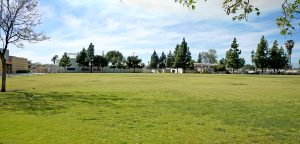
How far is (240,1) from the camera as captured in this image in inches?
229

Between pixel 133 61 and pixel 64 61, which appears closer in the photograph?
pixel 64 61

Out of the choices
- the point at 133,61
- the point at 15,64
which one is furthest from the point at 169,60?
the point at 15,64

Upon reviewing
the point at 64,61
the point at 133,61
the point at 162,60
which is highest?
the point at 162,60

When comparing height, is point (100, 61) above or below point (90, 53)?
below

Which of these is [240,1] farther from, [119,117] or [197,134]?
[119,117]

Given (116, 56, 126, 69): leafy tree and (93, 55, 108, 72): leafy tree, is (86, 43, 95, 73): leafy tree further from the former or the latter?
(116, 56, 126, 69): leafy tree

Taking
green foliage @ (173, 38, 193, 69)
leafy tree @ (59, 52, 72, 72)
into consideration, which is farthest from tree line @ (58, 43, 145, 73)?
green foliage @ (173, 38, 193, 69)

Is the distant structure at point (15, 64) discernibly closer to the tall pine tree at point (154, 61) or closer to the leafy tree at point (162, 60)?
the tall pine tree at point (154, 61)

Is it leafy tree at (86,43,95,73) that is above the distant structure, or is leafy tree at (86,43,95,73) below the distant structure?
above

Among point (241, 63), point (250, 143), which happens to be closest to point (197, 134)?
point (250, 143)

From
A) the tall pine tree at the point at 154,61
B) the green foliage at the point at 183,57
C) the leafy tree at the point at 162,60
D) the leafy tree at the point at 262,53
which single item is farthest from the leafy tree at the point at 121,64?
the leafy tree at the point at 262,53

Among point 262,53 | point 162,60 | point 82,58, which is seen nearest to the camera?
point 262,53

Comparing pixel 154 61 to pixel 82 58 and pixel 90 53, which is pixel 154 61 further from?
pixel 82 58

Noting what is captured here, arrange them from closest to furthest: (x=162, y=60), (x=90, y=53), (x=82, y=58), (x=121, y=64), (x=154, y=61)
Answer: (x=82, y=58), (x=90, y=53), (x=121, y=64), (x=154, y=61), (x=162, y=60)
